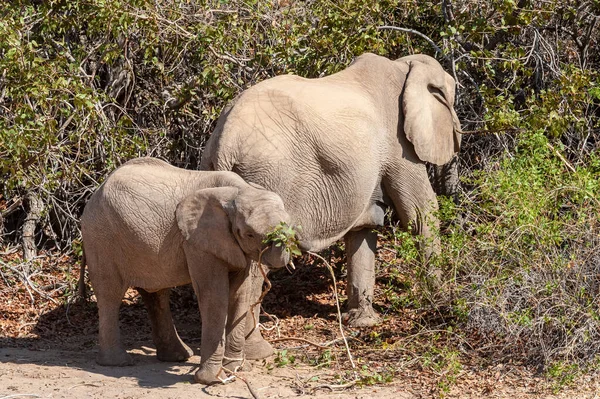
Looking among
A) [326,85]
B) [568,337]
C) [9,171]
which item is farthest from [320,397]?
[9,171]

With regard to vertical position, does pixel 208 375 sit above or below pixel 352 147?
below

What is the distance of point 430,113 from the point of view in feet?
29.9

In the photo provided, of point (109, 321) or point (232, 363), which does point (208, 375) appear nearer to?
point (232, 363)

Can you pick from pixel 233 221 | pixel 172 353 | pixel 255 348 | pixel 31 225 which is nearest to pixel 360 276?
pixel 255 348

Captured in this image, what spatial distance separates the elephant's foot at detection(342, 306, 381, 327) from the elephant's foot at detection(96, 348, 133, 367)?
2.05 m

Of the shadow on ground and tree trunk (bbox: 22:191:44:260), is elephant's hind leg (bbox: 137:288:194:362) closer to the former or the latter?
the shadow on ground

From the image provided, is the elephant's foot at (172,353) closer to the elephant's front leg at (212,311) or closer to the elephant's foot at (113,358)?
the elephant's foot at (113,358)

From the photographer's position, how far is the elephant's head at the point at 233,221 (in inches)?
273

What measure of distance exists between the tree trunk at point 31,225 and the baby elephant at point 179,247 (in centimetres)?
269

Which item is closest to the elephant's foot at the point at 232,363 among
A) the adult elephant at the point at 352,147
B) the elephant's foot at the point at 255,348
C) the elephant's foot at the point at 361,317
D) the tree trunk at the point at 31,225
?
the elephant's foot at the point at 255,348

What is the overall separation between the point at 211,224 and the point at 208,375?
3.27 feet

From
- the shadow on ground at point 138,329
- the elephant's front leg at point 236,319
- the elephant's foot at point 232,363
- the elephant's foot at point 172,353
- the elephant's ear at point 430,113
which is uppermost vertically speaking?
the elephant's ear at point 430,113

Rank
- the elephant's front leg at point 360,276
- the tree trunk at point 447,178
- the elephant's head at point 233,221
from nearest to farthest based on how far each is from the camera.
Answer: the elephant's head at point 233,221 < the elephant's front leg at point 360,276 < the tree trunk at point 447,178

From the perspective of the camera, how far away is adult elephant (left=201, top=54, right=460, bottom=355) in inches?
321
